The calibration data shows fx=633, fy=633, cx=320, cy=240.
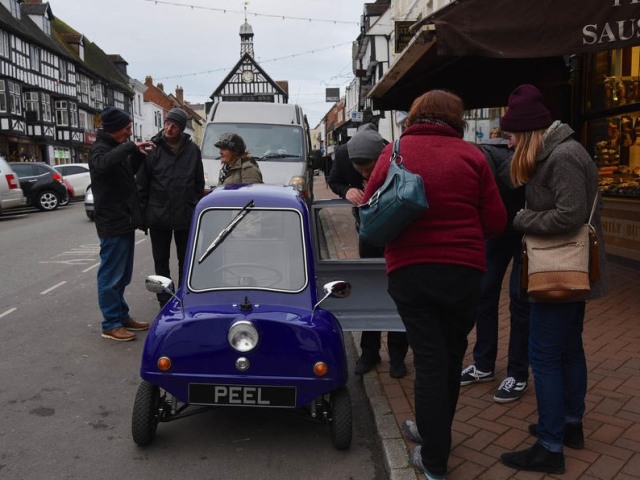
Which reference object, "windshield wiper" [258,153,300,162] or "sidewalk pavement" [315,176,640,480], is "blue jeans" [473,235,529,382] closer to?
"sidewalk pavement" [315,176,640,480]

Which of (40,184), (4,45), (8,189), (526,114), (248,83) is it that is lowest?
(8,189)

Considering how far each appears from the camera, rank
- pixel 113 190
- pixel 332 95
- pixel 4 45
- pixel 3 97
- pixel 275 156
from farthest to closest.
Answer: pixel 332 95 → pixel 4 45 → pixel 3 97 → pixel 275 156 → pixel 113 190

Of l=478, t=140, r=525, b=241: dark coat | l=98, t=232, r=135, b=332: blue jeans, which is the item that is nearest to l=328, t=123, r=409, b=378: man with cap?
l=478, t=140, r=525, b=241: dark coat

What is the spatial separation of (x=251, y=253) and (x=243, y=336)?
0.77 m

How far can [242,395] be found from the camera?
3539 mm

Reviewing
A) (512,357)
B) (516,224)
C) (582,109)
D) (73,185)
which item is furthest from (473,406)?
(73,185)

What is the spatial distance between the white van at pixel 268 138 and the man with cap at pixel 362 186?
5510 millimetres

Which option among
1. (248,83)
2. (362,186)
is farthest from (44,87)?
→ (362,186)

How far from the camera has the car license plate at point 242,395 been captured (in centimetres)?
353

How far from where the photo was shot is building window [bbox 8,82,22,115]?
36.3 meters

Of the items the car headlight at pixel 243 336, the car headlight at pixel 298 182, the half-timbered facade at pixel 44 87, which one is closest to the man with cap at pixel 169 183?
the car headlight at pixel 243 336

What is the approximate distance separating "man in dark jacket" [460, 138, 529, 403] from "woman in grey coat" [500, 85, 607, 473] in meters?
0.59

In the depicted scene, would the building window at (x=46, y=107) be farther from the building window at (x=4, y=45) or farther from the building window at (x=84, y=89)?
the building window at (x=84, y=89)

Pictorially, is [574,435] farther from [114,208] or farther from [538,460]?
[114,208]
